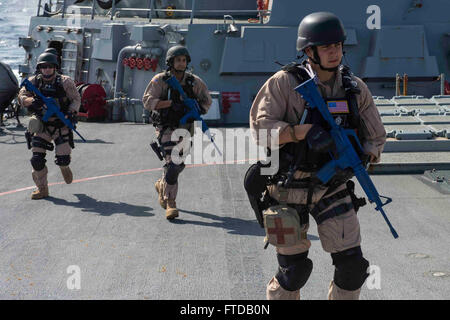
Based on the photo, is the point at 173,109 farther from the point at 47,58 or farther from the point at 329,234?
the point at 329,234

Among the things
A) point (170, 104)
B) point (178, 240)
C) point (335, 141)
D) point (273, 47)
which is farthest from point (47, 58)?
point (273, 47)

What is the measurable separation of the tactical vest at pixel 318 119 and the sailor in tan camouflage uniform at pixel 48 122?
4.98 m

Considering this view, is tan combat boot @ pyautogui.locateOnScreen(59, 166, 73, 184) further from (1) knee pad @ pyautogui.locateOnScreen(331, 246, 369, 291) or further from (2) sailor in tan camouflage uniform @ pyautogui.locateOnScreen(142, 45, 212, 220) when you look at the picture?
(1) knee pad @ pyautogui.locateOnScreen(331, 246, 369, 291)

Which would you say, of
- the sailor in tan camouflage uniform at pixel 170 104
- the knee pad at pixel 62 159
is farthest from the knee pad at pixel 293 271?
the knee pad at pixel 62 159

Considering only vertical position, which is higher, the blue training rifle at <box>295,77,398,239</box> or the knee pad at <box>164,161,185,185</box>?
the blue training rifle at <box>295,77,398,239</box>

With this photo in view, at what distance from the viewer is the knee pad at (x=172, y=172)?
7156mm

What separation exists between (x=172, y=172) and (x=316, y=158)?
355 cm

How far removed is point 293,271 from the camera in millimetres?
3791

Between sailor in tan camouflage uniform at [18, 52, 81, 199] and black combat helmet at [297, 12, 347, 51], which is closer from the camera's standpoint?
black combat helmet at [297, 12, 347, 51]

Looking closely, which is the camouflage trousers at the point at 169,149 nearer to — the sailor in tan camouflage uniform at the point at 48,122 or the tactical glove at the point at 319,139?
the sailor in tan camouflage uniform at the point at 48,122

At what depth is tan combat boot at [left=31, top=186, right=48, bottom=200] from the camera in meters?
8.18

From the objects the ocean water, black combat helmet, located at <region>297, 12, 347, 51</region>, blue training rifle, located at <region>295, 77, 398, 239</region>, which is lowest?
the ocean water

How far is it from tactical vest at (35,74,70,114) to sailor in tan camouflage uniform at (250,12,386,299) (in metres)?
4.93

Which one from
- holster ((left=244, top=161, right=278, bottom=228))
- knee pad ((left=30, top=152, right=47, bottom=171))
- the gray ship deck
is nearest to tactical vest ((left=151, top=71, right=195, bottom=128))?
the gray ship deck
